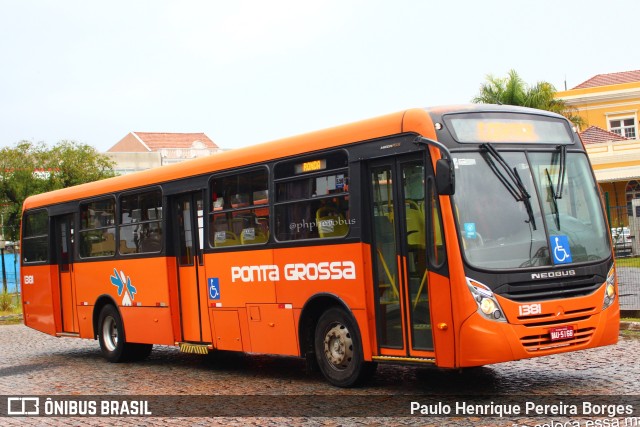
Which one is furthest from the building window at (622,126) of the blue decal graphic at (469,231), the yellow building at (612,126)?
Answer: the blue decal graphic at (469,231)

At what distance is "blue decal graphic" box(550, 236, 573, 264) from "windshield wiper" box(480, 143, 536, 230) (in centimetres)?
27

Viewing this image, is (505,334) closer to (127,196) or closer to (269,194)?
(269,194)

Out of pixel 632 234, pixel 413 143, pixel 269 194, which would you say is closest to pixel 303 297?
pixel 269 194

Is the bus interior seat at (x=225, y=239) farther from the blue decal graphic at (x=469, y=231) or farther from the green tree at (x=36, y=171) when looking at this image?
the green tree at (x=36, y=171)

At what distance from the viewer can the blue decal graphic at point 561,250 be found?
977 cm

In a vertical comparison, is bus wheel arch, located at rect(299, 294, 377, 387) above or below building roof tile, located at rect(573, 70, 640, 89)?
below

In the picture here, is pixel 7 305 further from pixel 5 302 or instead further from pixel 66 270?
pixel 66 270

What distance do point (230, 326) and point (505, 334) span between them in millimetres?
4991

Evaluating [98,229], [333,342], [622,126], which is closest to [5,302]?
[98,229]

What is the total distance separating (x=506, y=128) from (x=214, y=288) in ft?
17.1

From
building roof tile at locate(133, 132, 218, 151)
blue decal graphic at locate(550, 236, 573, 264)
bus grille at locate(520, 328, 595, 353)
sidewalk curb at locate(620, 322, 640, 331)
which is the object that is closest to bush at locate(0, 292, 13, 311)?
sidewalk curb at locate(620, 322, 640, 331)

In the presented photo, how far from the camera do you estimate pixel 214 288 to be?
1361 centimetres

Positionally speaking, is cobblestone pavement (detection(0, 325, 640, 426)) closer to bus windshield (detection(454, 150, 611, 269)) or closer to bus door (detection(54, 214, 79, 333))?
bus door (detection(54, 214, 79, 333))

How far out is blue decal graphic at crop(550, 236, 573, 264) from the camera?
977cm
